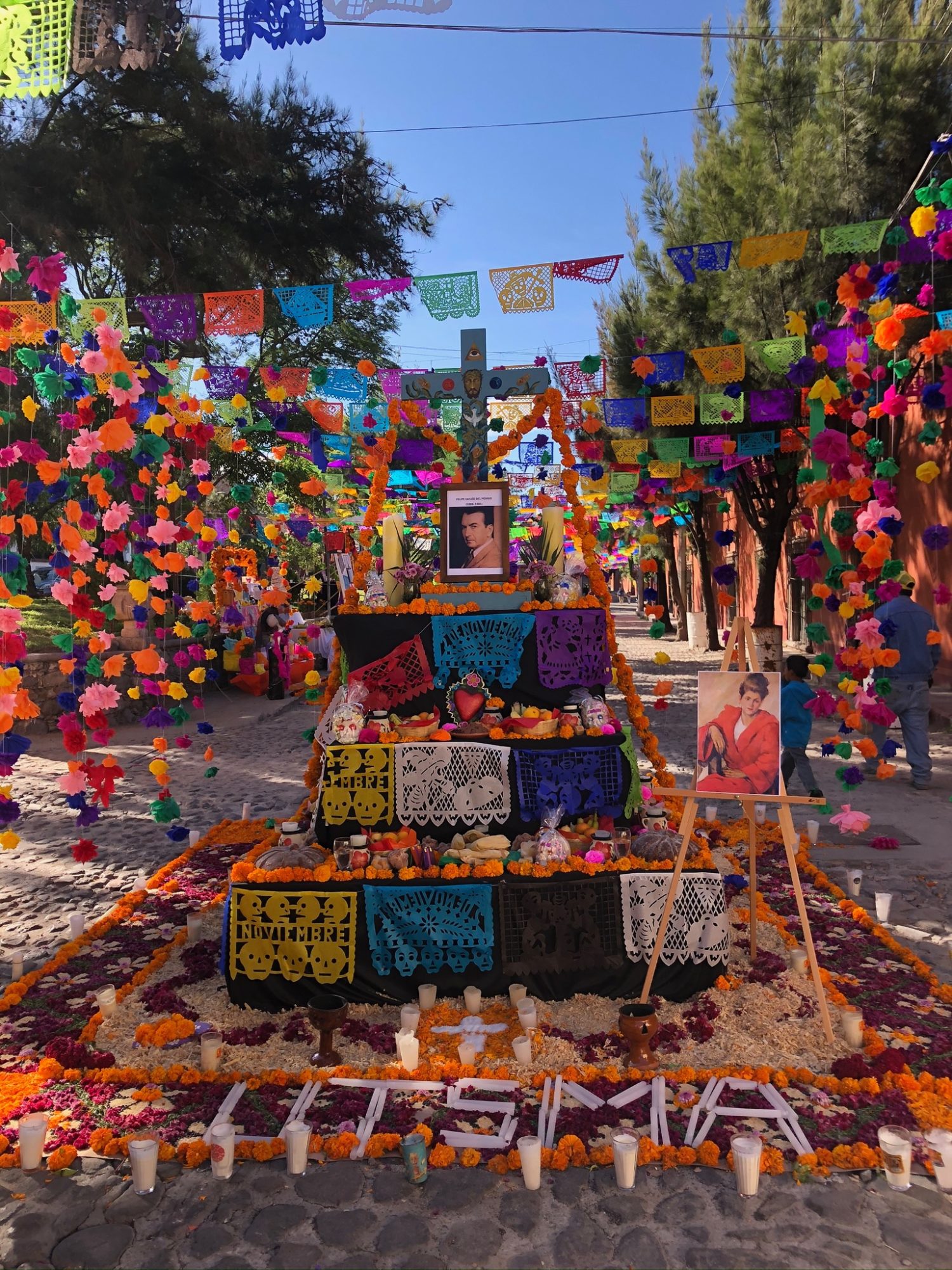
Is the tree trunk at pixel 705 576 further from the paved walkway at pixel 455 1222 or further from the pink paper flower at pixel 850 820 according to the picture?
the paved walkway at pixel 455 1222

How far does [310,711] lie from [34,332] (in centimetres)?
1115

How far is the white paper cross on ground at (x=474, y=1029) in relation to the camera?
4.02m

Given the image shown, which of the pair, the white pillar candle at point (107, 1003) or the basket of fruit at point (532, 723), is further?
the basket of fruit at point (532, 723)

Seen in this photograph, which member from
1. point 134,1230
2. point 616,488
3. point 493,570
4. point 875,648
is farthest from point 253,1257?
point 616,488

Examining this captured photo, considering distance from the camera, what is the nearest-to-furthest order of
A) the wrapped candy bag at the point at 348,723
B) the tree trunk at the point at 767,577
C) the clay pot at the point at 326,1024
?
the clay pot at the point at 326,1024 < the wrapped candy bag at the point at 348,723 < the tree trunk at the point at 767,577

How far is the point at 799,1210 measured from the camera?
2879mm

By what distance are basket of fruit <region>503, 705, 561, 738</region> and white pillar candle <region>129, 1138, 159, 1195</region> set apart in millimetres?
3082

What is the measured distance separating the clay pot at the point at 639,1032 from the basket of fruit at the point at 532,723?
198cm

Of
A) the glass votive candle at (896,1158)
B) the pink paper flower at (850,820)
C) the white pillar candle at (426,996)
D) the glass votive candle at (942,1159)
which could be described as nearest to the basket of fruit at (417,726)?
the white pillar candle at (426,996)

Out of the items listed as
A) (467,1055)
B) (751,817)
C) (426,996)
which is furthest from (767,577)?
(467,1055)

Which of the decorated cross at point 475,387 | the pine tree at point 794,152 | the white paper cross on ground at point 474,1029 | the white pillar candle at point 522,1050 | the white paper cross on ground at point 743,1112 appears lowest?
the white paper cross on ground at point 474,1029

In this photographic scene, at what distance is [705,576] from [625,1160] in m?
21.0

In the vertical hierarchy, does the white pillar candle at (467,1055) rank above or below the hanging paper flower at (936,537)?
below

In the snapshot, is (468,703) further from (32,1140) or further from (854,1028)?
(32,1140)
